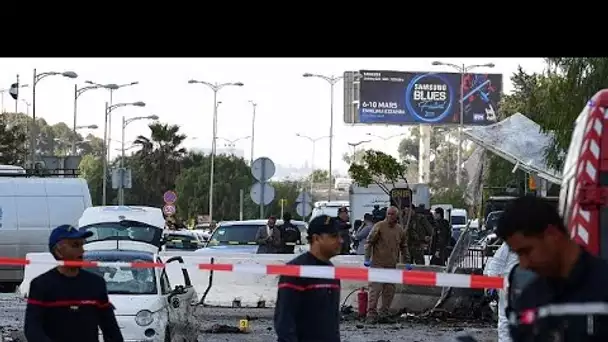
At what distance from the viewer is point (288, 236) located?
27.6 m

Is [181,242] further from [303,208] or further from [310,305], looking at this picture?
[310,305]

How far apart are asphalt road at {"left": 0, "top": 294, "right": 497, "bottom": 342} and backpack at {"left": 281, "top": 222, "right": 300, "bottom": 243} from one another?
142 inches

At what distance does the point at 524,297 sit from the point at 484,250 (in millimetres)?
19258

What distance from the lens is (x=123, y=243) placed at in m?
19.5

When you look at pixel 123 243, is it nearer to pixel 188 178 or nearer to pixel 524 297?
pixel 524 297

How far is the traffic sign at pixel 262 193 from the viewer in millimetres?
32906

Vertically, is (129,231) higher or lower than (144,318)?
higher

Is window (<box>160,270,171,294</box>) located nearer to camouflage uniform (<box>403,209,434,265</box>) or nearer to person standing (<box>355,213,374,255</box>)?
camouflage uniform (<box>403,209,434,265</box>)

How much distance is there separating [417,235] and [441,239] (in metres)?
4.22

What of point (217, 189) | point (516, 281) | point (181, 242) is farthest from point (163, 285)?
point (217, 189)

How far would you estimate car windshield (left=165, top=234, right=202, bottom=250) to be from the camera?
3560 cm

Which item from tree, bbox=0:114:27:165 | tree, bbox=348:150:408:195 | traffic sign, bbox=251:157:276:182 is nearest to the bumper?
tree, bbox=348:150:408:195

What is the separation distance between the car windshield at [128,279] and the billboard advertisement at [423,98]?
8822 cm
